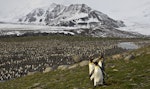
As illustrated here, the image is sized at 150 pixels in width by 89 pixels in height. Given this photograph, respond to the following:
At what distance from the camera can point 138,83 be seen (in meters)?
24.8

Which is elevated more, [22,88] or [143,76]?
[143,76]

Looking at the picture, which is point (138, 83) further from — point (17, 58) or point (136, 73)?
point (17, 58)

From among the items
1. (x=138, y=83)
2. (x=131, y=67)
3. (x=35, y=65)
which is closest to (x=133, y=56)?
(x=131, y=67)

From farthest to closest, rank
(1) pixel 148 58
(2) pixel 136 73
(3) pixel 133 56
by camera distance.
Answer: (3) pixel 133 56, (1) pixel 148 58, (2) pixel 136 73

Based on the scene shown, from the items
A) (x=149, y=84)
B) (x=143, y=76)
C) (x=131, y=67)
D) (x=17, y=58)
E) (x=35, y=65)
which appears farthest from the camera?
(x=17, y=58)

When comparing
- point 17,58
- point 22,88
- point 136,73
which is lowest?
point 17,58

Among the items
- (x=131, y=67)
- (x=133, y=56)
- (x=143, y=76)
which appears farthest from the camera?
(x=133, y=56)

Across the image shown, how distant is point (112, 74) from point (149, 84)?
6657 mm

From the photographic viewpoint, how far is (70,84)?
29578 mm

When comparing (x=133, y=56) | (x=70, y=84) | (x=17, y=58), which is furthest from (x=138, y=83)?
(x=17, y=58)

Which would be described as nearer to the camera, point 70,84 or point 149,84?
point 149,84

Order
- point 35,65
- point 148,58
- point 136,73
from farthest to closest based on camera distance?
point 35,65 < point 148,58 < point 136,73

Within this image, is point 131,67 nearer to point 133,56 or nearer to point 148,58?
point 148,58

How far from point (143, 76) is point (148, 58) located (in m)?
9.42
